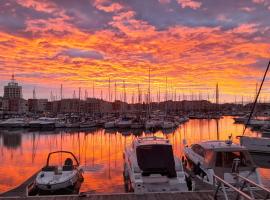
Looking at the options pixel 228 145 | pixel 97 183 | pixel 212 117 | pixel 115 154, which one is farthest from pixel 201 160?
pixel 212 117

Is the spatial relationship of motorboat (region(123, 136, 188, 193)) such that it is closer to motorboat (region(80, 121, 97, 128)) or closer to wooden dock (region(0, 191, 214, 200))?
wooden dock (region(0, 191, 214, 200))

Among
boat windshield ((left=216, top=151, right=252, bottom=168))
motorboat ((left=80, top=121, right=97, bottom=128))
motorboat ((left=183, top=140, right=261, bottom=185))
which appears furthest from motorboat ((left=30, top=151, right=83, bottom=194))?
motorboat ((left=80, top=121, right=97, bottom=128))

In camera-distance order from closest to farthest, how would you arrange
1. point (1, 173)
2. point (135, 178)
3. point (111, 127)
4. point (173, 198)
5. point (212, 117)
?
1. point (173, 198)
2. point (135, 178)
3. point (1, 173)
4. point (111, 127)
5. point (212, 117)

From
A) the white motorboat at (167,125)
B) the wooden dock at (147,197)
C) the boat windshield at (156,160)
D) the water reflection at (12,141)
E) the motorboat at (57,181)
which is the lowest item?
the water reflection at (12,141)


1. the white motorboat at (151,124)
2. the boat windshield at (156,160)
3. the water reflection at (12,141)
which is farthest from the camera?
the white motorboat at (151,124)

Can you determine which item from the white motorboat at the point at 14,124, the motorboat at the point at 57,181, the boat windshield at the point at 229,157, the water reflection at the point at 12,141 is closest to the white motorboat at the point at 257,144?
the boat windshield at the point at 229,157

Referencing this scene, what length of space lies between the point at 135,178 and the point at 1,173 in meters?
16.4

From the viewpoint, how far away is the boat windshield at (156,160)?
18281mm

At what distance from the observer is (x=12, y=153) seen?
43.0 meters

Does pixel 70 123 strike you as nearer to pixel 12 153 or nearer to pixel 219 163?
pixel 12 153

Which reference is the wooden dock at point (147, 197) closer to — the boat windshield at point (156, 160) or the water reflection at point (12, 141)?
the boat windshield at point (156, 160)

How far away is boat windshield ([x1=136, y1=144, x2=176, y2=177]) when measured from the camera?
18281mm

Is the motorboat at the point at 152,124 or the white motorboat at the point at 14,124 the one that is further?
the white motorboat at the point at 14,124

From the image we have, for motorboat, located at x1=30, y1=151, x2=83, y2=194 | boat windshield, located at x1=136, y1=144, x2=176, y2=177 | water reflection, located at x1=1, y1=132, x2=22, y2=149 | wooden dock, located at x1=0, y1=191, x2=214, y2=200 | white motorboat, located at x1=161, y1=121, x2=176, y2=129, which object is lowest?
water reflection, located at x1=1, y1=132, x2=22, y2=149
